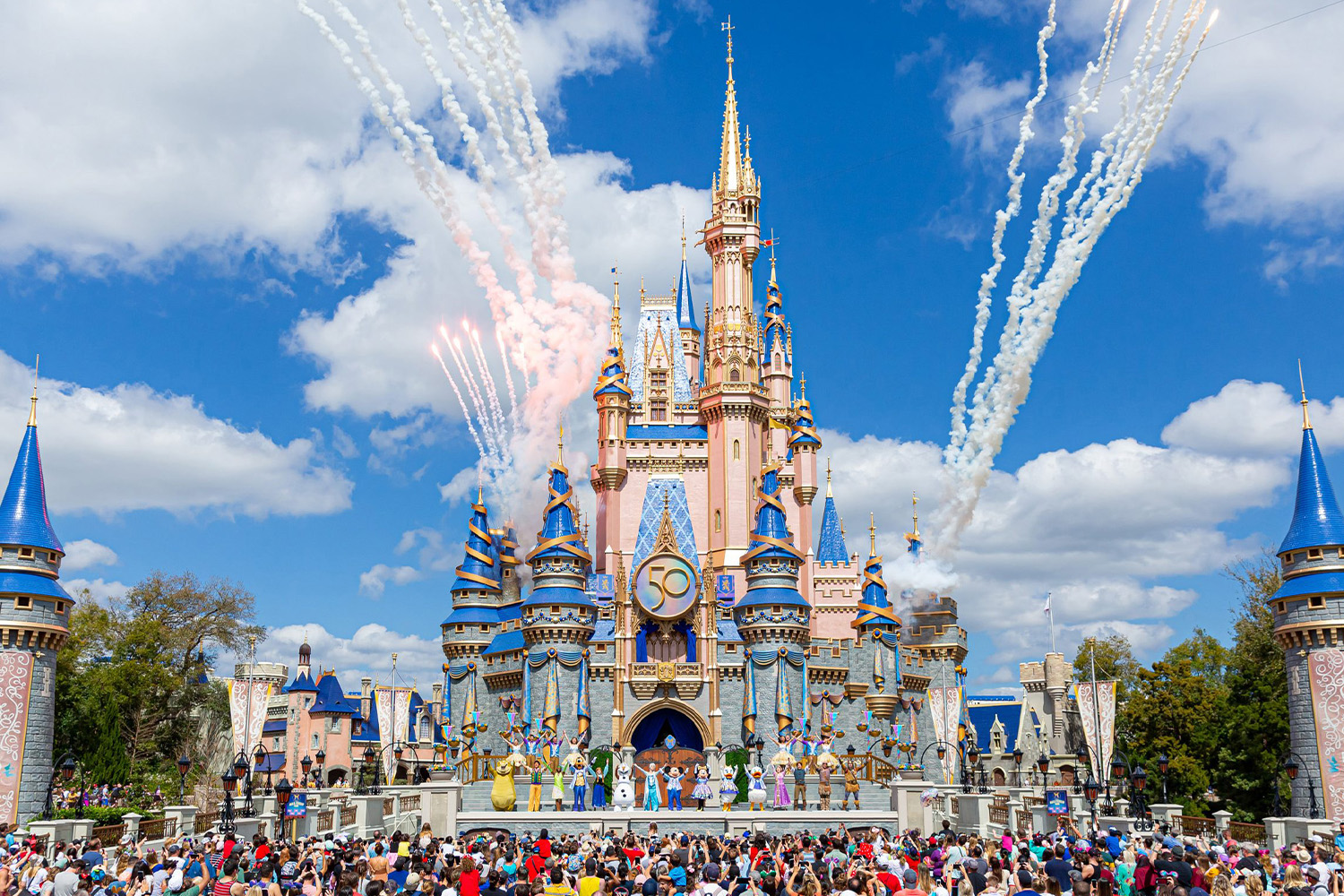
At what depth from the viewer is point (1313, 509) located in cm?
3909

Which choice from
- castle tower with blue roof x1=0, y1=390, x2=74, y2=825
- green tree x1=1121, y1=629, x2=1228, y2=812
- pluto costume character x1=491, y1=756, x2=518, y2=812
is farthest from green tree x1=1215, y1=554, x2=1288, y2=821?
castle tower with blue roof x1=0, y1=390, x2=74, y2=825

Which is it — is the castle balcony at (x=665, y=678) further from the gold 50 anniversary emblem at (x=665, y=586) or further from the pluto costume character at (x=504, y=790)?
the pluto costume character at (x=504, y=790)

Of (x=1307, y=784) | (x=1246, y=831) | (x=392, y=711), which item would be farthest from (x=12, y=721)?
(x=1307, y=784)

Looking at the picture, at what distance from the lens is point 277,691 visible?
8106 cm

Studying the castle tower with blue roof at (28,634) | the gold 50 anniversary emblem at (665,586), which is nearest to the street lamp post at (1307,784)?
the gold 50 anniversary emblem at (665,586)

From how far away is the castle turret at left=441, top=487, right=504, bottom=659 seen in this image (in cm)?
6106

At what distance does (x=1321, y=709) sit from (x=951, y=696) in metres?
24.6

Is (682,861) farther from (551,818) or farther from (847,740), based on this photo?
(847,740)

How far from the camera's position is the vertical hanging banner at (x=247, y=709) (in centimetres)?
4994

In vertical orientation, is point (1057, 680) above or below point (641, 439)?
below

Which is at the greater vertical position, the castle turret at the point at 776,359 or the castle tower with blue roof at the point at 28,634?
the castle turret at the point at 776,359

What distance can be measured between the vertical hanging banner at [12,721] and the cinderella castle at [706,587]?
22.1 metres

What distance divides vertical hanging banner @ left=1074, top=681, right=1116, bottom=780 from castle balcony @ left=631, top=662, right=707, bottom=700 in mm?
18144

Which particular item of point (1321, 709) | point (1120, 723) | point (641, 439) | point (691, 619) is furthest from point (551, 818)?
point (1120, 723)
